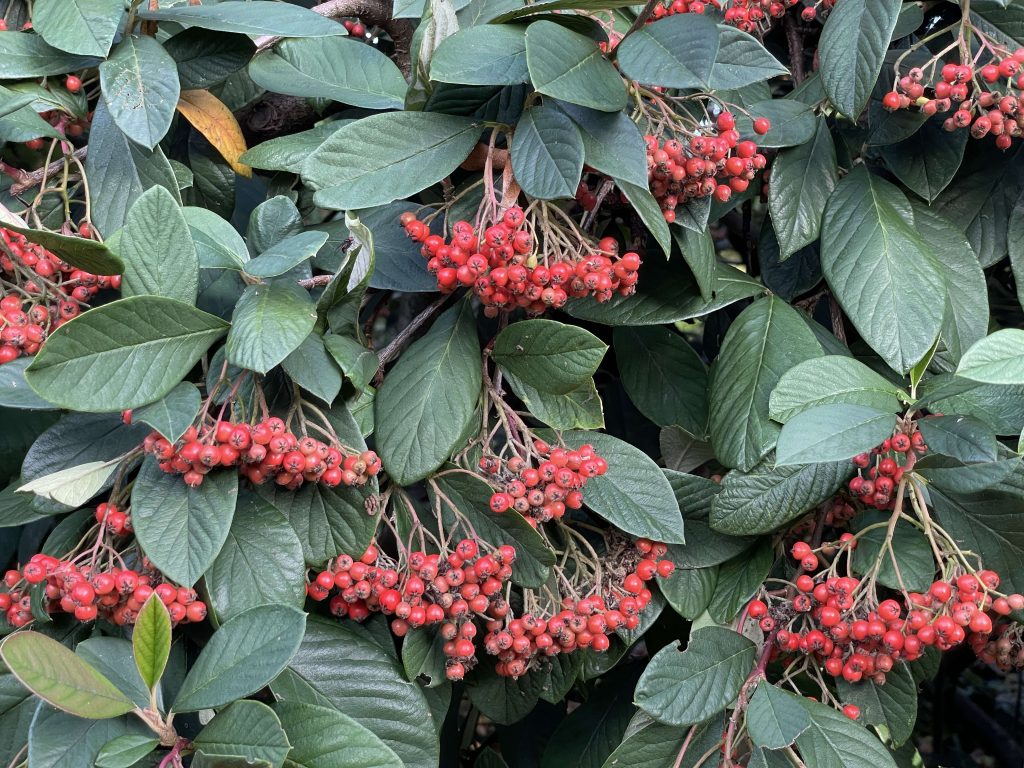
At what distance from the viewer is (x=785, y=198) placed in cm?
157

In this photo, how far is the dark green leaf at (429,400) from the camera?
134 cm

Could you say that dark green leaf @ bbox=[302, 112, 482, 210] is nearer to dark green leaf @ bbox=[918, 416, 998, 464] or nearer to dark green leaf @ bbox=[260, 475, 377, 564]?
dark green leaf @ bbox=[260, 475, 377, 564]

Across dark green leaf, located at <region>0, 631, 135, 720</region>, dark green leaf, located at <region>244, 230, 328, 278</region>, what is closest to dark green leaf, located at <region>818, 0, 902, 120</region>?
dark green leaf, located at <region>244, 230, 328, 278</region>

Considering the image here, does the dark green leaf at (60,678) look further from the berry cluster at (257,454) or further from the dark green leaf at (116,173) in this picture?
the dark green leaf at (116,173)

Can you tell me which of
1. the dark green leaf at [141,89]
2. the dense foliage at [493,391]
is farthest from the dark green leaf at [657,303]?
the dark green leaf at [141,89]

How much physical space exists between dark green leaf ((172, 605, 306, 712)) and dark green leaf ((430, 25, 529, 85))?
0.71 metres

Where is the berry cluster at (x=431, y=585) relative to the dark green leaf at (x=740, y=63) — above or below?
below

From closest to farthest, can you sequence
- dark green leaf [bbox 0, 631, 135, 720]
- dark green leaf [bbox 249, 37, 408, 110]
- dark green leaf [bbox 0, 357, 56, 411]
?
dark green leaf [bbox 0, 631, 135, 720] < dark green leaf [bbox 0, 357, 56, 411] < dark green leaf [bbox 249, 37, 408, 110]

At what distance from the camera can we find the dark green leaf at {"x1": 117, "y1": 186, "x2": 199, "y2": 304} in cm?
127

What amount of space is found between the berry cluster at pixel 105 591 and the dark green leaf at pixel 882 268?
1039mm

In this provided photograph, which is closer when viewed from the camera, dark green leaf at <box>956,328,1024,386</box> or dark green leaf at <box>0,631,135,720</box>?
dark green leaf at <box>0,631,135,720</box>

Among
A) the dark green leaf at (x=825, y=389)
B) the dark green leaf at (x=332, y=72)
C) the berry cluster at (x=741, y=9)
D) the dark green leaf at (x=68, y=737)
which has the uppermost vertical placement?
the berry cluster at (x=741, y=9)

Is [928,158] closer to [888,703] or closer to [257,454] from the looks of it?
[888,703]

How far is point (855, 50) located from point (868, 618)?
0.84m
